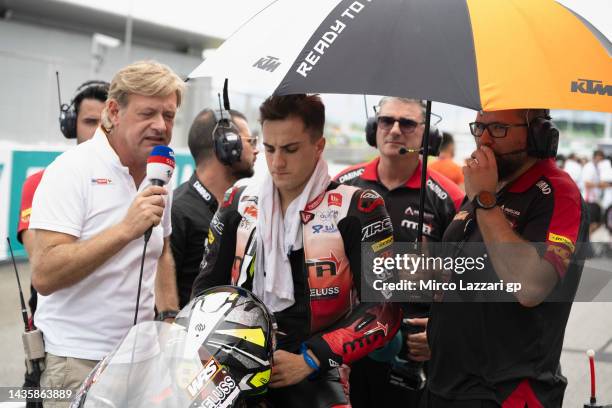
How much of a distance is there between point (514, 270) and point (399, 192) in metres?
1.56

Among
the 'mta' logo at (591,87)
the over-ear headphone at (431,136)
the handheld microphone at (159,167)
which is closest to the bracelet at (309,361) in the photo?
the handheld microphone at (159,167)

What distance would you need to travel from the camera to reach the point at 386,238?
2.72 meters

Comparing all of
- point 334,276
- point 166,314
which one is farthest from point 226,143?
point 334,276

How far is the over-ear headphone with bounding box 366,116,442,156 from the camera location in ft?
13.1

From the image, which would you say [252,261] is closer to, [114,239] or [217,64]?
[114,239]

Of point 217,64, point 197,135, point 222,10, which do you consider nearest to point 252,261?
point 217,64

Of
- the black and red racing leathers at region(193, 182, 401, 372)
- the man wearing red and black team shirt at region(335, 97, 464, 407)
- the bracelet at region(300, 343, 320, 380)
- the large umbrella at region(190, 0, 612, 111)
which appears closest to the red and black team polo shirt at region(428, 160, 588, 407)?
the black and red racing leathers at region(193, 182, 401, 372)

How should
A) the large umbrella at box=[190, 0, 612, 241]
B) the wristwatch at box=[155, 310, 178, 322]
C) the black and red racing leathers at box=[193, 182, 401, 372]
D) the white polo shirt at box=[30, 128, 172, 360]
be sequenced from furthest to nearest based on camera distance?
the wristwatch at box=[155, 310, 178, 322], the white polo shirt at box=[30, 128, 172, 360], the black and red racing leathers at box=[193, 182, 401, 372], the large umbrella at box=[190, 0, 612, 241]

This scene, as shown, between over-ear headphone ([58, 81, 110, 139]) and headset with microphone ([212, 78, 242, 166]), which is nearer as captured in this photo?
headset with microphone ([212, 78, 242, 166])

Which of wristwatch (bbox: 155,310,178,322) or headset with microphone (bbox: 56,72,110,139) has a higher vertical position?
headset with microphone (bbox: 56,72,110,139)

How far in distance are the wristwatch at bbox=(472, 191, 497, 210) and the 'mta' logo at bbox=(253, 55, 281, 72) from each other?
0.89m

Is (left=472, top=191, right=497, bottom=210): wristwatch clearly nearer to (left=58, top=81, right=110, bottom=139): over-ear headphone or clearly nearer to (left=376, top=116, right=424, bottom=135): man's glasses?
(left=376, top=116, right=424, bottom=135): man's glasses

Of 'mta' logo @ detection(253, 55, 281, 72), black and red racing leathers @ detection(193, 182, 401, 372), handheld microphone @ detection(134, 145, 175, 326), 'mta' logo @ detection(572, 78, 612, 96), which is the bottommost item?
black and red racing leathers @ detection(193, 182, 401, 372)

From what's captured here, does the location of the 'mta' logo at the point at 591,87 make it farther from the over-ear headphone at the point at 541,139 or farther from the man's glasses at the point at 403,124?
the man's glasses at the point at 403,124
